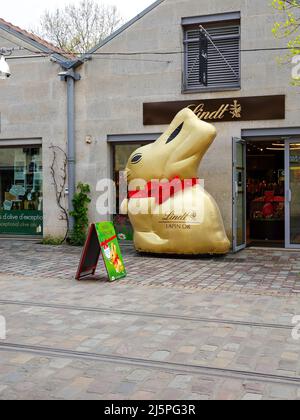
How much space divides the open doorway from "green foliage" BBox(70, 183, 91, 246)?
4173 mm

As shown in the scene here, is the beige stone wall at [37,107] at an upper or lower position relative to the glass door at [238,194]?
upper

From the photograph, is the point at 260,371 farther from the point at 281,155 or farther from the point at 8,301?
the point at 281,155

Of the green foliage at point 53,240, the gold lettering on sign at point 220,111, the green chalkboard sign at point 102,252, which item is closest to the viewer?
the green chalkboard sign at point 102,252

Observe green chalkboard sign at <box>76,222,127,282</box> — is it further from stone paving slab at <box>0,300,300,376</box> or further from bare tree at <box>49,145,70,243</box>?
bare tree at <box>49,145,70,243</box>

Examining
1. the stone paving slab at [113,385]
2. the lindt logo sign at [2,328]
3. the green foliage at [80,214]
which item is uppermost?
the green foliage at [80,214]

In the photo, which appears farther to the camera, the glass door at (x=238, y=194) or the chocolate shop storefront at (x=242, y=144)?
the chocolate shop storefront at (x=242, y=144)

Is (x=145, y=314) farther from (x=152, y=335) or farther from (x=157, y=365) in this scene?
(x=157, y=365)

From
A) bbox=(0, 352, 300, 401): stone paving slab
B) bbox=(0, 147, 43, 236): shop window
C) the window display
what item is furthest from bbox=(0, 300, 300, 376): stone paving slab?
the window display

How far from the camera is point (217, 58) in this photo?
1183 cm

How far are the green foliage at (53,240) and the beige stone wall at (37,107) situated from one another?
13 cm

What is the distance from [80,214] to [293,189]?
5.11 m

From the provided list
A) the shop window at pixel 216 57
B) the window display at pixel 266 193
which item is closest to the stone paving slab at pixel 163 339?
the shop window at pixel 216 57

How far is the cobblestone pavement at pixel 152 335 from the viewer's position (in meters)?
3.91

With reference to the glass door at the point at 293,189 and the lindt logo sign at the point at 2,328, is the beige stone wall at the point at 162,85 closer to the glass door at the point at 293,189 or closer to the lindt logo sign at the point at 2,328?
the glass door at the point at 293,189
